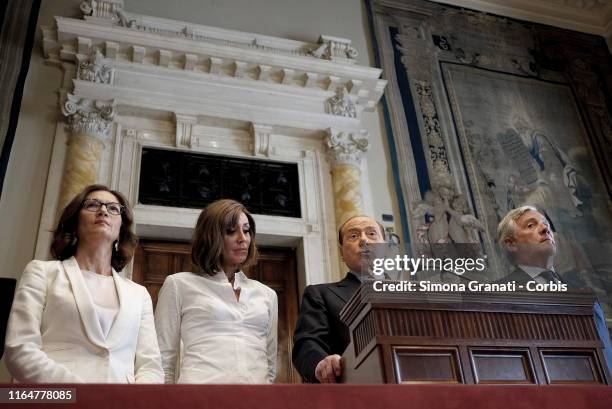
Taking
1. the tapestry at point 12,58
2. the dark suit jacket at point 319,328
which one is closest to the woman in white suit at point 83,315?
the dark suit jacket at point 319,328

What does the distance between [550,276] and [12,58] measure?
6128 mm

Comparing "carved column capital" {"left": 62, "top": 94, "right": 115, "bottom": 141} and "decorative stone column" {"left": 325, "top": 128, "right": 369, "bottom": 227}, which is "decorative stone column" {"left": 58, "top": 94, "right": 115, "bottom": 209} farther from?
"decorative stone column" {"left": 325, "top": 128, "right": 369, "bottom": 227}

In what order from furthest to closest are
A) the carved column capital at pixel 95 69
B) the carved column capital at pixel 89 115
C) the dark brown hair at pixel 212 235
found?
1. the carved column capital at pixel 95 69
2. the carved column capital at pixel 89 115
3. the dark brown hair at pixel 212 235

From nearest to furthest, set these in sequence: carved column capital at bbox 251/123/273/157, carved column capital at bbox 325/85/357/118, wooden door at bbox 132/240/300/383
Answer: wooden door at bbox 132/240/300/383 → carved column capital at bbox 251/123/273/157 → carved column capital at bbox 325/85/357/118

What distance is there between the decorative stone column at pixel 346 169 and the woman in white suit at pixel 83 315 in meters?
3.99

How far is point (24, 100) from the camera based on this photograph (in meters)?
6.39

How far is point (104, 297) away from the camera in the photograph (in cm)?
250

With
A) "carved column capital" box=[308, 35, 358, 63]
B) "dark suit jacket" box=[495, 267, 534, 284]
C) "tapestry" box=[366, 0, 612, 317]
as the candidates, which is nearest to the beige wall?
"tapestry" box=[366, 0, 612, 317]

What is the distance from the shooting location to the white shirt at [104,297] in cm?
237

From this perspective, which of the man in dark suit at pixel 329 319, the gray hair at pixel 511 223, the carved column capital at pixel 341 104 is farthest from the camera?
the carved column capital at pixel 341 104

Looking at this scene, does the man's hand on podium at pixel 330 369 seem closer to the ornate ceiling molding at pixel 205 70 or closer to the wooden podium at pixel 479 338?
the wooden podium at pixel 479 338

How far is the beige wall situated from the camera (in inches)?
226

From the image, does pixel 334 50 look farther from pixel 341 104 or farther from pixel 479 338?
pixel 479 338

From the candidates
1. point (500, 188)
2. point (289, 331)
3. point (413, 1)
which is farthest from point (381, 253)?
point (413, 1)
